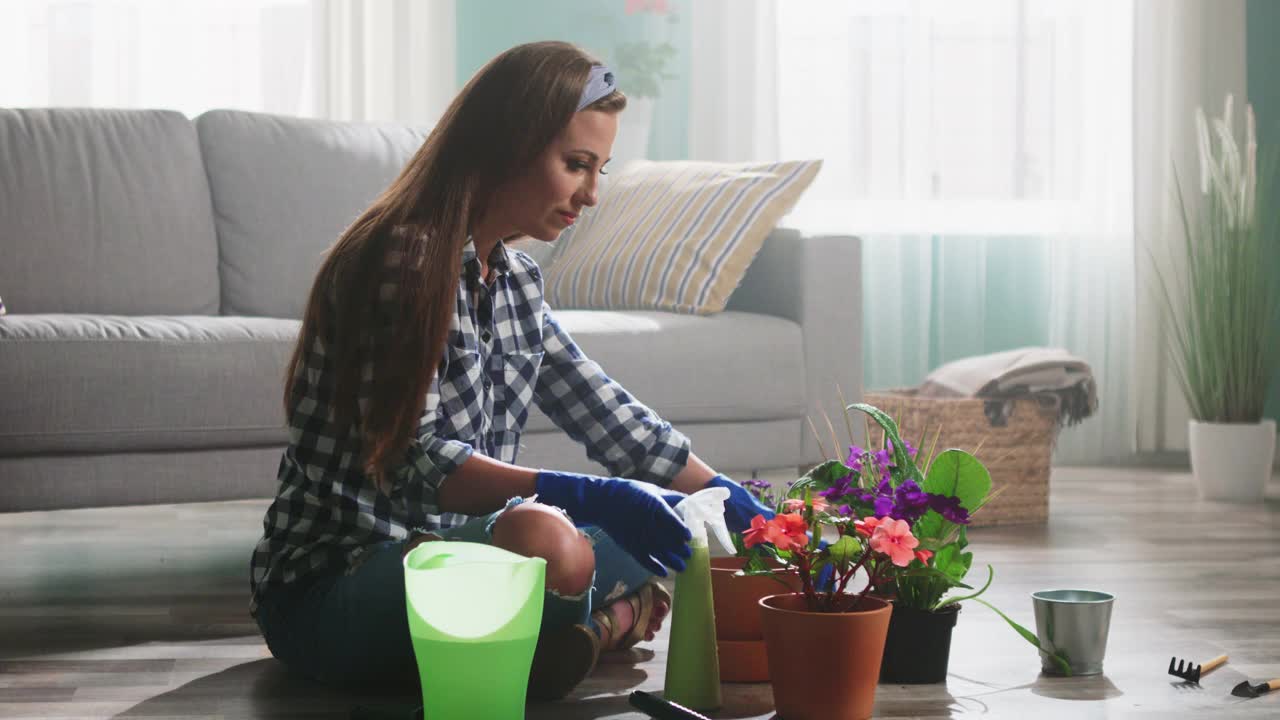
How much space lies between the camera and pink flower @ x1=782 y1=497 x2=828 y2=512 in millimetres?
1453

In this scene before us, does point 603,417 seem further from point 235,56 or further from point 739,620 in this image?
point 235,56

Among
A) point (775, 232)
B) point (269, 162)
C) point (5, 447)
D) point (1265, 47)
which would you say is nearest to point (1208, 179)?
point (1265, 47)

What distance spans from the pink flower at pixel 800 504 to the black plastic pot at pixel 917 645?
18cm

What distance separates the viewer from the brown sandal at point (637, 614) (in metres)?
1.74

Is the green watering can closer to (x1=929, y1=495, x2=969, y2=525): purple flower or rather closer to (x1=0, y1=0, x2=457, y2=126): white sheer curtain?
(x1=929, y1=495, x2=969, y2=525): purple flower

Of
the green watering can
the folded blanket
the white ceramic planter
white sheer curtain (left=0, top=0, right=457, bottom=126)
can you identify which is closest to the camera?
the green watering can

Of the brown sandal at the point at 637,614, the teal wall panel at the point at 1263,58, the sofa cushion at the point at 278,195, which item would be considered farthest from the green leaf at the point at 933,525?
the teal wall panel at the point at 1263,58

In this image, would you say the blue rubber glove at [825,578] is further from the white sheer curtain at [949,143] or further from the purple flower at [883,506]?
the white sheer curtain at [949,143]

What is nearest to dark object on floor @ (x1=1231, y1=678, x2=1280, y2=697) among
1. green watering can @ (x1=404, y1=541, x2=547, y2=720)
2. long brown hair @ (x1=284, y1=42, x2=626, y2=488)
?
green watering can @ (x1=404, y1=541, x2=547, y2=720)

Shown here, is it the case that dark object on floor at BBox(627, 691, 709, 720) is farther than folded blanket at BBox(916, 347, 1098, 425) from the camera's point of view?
No

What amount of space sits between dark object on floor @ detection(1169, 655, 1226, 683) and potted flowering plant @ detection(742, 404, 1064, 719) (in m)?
A: 0.30

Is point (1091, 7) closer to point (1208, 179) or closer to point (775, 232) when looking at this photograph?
point (1208, 179)

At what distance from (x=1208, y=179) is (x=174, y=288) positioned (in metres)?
2.42

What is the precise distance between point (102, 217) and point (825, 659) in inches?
78.0
